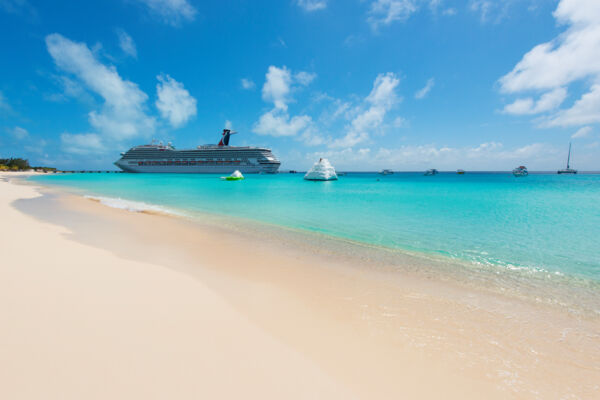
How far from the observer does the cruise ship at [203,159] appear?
81.0m

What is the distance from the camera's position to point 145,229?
7859mm

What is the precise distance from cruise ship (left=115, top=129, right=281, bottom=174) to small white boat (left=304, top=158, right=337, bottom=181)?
32759mm

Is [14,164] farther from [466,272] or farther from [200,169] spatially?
[466,272]

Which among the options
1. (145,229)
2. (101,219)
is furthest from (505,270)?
(101,219)

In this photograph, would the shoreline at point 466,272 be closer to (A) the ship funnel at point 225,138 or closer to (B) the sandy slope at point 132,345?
(B) the sandy slope at point 132,345

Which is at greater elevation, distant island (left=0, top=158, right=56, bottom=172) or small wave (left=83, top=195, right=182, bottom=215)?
distant island (left=0, top=158, right=56, bottom=172)

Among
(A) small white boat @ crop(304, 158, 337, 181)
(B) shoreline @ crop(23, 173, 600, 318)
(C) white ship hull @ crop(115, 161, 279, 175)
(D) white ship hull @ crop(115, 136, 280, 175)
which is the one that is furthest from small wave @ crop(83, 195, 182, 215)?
(C) white ship hull @ crop(115, 161, 279, 175)

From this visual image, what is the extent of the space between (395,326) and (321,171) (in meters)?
48.7

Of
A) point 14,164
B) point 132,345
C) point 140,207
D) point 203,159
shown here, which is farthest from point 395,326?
point 14,164

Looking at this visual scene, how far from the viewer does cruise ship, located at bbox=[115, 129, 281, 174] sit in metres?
81.0

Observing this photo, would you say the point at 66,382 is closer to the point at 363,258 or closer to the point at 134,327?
the point at 134,327

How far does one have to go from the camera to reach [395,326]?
2.98 m

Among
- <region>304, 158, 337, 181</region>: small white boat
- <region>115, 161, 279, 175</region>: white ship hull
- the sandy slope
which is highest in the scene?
<region>115, 161, 279, 175</region>: white ship hull

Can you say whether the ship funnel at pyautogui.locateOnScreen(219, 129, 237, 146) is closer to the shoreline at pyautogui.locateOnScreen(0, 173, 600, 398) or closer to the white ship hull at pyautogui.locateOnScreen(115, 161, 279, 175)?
the white ship hull at pyautogui.locateOnScreen(115, 161, 279, 175)
